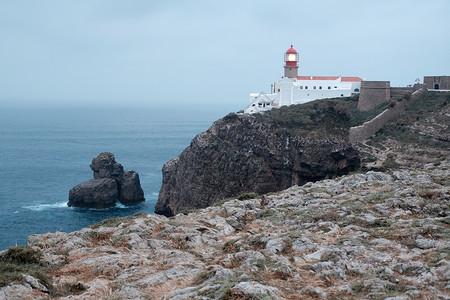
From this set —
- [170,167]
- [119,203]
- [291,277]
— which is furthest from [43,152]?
[291,277]

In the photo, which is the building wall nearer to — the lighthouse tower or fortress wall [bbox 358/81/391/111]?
fortress wall [bbox 358/81/391/111]

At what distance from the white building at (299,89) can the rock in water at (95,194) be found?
83.6ft

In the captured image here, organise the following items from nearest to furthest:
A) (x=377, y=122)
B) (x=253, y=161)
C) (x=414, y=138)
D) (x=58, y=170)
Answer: (x=253, y=161) → (x=414, y=138) → (x=377, y=122) → (x=58, y=170)

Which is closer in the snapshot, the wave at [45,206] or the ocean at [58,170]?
the ocean at [58,170]

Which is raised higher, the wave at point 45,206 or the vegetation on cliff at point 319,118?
the vegetation on cliff at point 319,118

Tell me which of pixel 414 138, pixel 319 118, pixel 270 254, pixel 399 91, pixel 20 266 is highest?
pixel 399 91

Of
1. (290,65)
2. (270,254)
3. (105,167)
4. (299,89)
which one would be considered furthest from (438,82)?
(270,254)

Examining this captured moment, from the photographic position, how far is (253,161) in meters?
50.5

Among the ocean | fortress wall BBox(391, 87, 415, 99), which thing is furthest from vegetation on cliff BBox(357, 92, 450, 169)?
the ocean

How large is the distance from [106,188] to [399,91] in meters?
46.6

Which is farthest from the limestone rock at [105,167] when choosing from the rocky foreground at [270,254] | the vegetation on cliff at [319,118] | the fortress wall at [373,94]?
the rocky foreground at [270,254]

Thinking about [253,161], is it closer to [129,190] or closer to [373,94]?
[129,190]

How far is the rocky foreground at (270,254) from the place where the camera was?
8.93 m

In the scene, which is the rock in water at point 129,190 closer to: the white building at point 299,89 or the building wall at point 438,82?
the white building at point 299,89
